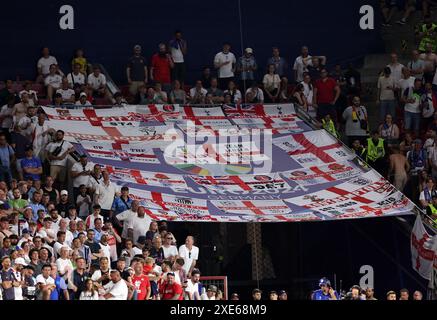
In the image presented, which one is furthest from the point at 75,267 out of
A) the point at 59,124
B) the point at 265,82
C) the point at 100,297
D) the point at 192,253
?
the point at 265,82

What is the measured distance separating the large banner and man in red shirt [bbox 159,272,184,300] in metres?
3.19

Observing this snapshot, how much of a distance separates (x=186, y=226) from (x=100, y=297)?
335 inches

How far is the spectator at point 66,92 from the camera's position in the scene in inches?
1172

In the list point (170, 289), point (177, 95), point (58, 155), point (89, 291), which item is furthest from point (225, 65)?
point (89, 291)

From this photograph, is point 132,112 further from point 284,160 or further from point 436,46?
point 436,46

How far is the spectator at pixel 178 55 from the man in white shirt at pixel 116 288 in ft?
37.3

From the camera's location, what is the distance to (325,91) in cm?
3159

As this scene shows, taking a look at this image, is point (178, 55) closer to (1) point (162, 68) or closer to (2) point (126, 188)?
(1) point (162, 68)

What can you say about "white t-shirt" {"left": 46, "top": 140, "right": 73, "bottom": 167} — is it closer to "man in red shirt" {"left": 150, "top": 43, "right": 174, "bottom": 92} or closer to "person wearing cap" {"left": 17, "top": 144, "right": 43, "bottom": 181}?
"person wearing cap" {"left": 17, "top": 144, "right": 43, "bottom": 181}

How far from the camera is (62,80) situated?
30469 mm

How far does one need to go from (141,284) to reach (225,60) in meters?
11.4

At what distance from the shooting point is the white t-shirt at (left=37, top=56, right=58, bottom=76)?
3194 cm

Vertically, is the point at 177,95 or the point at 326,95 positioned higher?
the point at 177,95

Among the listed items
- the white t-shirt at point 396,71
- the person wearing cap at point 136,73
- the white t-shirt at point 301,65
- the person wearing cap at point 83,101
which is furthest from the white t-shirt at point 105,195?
the white t-shirt at point 396,71
